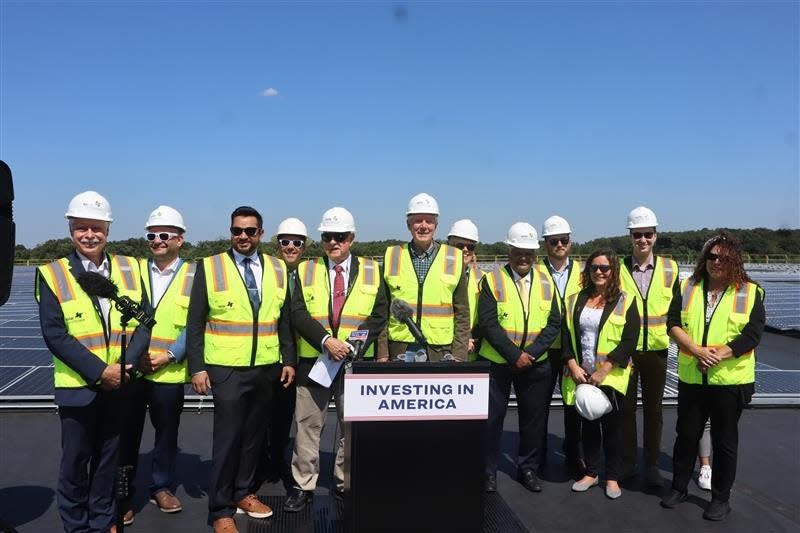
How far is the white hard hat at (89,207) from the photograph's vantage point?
3650 mm

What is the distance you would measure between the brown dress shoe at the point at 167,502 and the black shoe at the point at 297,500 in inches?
31.9

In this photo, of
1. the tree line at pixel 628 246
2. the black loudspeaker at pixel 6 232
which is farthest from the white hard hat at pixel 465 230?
the tree line at pixel 628 246

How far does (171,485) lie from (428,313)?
2520mm

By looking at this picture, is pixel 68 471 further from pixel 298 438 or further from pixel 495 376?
pixel 495 376

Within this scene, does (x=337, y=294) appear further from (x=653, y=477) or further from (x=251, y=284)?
(x=653, y=477)

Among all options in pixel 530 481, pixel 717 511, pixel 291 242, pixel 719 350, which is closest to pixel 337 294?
pixel 291 242

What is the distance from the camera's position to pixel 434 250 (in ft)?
15.6

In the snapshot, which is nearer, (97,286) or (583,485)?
(97,286)

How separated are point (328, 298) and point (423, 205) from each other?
3.50 ft

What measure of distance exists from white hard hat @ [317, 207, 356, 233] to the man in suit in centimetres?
143

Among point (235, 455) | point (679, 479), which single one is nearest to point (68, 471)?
point (235, 455)

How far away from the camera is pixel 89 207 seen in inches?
145

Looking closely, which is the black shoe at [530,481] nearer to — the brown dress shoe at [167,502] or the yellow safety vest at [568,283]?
the yellow safety vest at [568,283]

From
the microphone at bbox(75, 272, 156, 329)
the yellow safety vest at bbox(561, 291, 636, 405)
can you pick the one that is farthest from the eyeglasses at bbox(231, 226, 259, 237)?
the yellow safety vest at bbox(561, 291, 636, 405)
